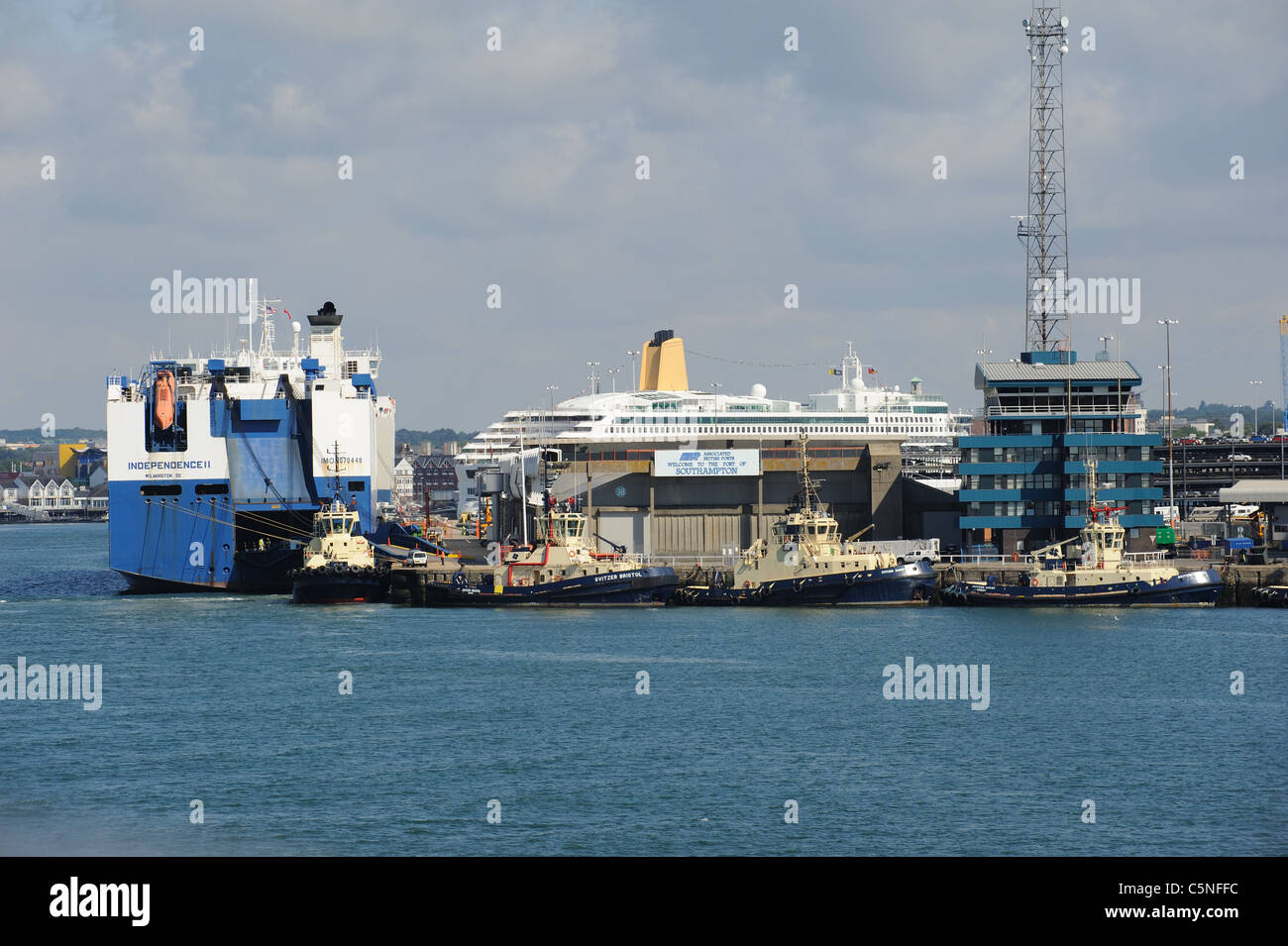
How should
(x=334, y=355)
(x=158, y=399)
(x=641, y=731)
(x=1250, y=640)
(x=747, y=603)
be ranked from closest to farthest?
(x=641, y=731) → (x=1250, y=640) → (x=747, y=603) → (x=158, y=399) → (x=334, y=355)

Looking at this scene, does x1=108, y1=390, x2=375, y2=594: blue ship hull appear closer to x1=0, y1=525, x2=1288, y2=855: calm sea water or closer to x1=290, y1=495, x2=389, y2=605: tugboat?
x1=290, y1=495, x2=389, y2=605: tugboat

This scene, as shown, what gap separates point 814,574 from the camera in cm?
6762

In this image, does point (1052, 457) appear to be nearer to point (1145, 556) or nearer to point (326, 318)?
point (1145, 556)

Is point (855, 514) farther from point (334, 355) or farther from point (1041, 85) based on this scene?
point (334, 355)

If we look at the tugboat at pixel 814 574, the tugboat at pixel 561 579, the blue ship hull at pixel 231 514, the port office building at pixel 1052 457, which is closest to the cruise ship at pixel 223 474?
the blue ship hull at pixel 231 514

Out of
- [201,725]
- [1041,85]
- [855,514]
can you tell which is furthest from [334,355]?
[201,725]

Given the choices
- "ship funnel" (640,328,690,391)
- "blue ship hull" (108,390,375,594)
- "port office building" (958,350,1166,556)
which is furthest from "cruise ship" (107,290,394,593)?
"ship funnel" (640,328,690,391)

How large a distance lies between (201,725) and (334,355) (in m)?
53.8

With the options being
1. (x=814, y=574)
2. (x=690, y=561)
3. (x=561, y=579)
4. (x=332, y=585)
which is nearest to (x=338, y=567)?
(x=332, y=585)

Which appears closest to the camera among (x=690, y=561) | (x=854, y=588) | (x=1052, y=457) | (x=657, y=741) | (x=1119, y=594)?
(x=657, y=741)

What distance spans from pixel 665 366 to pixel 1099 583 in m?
75.9

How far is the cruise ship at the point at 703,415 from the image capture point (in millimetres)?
120250

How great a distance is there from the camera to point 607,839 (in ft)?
91.1
